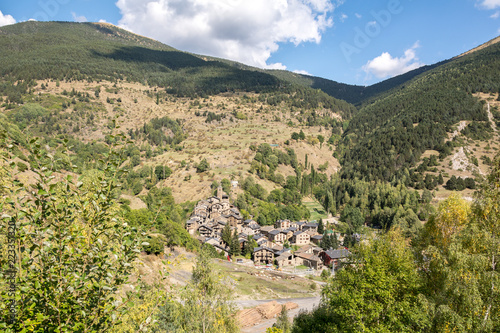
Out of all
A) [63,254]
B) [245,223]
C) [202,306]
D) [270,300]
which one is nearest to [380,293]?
[202,306]

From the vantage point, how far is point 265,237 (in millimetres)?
87125

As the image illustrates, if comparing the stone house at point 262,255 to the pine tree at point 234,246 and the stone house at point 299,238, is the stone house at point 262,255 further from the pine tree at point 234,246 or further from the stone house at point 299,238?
the stone house at point 299,238

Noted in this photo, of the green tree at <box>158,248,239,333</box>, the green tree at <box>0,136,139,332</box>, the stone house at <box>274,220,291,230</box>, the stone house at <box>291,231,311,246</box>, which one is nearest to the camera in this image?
the green tree at <box>0,136,139,332</box>

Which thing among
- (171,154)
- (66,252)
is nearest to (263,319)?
(66,252)

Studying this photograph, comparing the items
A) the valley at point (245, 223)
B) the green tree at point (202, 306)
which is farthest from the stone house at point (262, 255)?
the green tree at point (202, 306)

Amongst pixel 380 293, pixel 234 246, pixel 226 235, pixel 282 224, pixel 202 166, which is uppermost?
pixel 202 166

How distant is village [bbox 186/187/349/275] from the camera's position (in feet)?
252

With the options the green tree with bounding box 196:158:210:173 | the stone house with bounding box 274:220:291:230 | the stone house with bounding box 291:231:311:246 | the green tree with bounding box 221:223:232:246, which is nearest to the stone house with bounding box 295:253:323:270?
the stone house with bounding box 291:231:311:246

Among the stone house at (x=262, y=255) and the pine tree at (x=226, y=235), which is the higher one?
the pine tree at (x=226, y=235)

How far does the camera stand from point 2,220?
4891 millimetres

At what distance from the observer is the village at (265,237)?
252ft

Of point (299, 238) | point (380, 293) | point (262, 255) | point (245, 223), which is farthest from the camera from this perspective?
point (245, 223)

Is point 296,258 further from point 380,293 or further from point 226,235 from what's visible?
point 380,293

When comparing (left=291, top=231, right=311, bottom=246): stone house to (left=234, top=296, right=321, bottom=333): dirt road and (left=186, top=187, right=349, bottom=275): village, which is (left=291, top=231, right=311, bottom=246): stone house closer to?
(left=186, top=187, right=349, bottom=275): village
